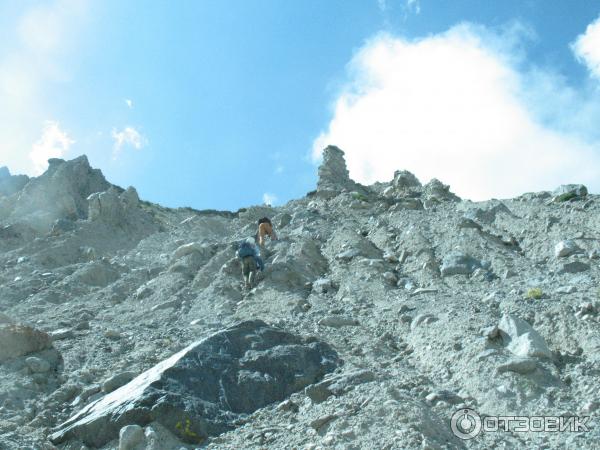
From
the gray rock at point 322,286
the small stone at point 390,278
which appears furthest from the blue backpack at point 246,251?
the small stone at point 390,278

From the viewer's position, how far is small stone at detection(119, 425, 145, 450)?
9.17m

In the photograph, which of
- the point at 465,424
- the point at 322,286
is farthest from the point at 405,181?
the point at 465,424

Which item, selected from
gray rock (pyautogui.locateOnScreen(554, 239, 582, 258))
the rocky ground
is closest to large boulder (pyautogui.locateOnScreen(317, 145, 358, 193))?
the rocky ground

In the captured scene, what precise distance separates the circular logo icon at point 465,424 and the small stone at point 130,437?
4.26 m

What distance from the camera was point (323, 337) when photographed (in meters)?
13.0

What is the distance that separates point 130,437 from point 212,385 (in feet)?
5.72

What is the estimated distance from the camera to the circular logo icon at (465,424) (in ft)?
29.3

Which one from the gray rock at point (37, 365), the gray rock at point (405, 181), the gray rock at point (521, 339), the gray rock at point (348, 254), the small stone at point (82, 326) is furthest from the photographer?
the gray rock at point (405, 181)

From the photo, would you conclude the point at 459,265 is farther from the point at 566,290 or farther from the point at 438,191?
the point at 438,191

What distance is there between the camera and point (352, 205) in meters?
30.2

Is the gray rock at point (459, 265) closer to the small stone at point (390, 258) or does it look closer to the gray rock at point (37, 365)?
the small stone at point (390, 258)

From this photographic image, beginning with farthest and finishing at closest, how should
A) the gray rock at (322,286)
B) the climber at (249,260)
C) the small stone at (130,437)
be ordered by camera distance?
1. the climber at (249,260)
2. the gray rock at (322,286)
3. the small stone at (130,437)

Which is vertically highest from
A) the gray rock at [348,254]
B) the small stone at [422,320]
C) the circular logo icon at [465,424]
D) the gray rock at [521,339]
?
the gray rock at [348,254]

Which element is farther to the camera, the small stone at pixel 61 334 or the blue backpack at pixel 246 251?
the blue backpack at pixel 246 251
